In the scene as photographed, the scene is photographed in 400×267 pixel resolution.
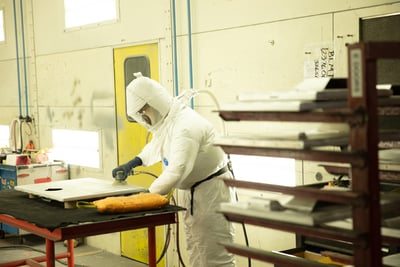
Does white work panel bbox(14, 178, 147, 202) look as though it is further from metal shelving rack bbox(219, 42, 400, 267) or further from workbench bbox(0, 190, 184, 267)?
metal shelving rack bbox(219, 42, 400, 267)

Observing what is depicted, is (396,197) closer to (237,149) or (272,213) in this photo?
(272,213)

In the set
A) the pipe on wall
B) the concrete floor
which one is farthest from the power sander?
the concrete floor

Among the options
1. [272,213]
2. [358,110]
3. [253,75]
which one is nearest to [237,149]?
[272,213]

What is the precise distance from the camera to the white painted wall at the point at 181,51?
358 cm

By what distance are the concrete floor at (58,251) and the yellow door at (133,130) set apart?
0.48 ft

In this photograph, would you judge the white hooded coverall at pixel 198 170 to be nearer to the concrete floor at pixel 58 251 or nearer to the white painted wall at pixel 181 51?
the white painted wall at pixel 181 51

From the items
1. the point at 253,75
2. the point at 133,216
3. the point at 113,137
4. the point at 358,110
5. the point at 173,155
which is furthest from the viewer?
the point at 113,137

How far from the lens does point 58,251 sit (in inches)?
220

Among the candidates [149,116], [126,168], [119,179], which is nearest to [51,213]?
[119,179]

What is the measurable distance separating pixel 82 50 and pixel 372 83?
4.27 meters

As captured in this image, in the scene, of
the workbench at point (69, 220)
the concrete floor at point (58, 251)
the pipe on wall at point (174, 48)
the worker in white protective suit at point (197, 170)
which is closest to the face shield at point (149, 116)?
the worker in white protective suit at point (197, 170)

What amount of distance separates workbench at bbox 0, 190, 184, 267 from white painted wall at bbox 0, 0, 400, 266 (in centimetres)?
107

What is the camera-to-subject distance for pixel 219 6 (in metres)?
4.20

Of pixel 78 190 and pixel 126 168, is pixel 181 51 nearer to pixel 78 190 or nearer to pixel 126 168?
pixel 126 168
